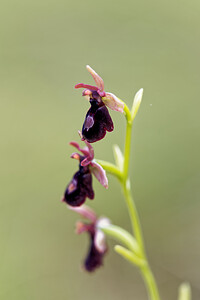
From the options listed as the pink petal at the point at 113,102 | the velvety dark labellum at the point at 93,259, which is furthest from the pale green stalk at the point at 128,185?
the velvety dark labellum at the point at 93,259

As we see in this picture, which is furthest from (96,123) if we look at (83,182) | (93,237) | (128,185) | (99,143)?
(99,143)

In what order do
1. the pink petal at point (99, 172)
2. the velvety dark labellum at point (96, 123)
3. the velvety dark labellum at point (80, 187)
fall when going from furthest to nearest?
the velvety dark labellum at point (80, 187) < the pink petal at point (99, 172) < the velvety dark labellum at point (96, 123)

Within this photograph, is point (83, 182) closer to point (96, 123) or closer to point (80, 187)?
point (80, 187)

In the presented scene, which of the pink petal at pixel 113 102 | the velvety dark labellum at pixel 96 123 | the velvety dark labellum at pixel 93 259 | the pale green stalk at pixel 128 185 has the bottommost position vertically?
the velvety dark labellum at pixel 93 259

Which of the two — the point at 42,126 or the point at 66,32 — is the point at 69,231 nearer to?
the point at 42,126

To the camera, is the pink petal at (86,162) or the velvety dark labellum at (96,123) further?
the pink petal at (86,162)

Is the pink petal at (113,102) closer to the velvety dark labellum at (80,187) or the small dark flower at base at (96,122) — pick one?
the small dark flower at base at (96,122)

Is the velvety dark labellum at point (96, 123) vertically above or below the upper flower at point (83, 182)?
above

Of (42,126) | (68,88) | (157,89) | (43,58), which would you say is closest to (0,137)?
(42,126)
